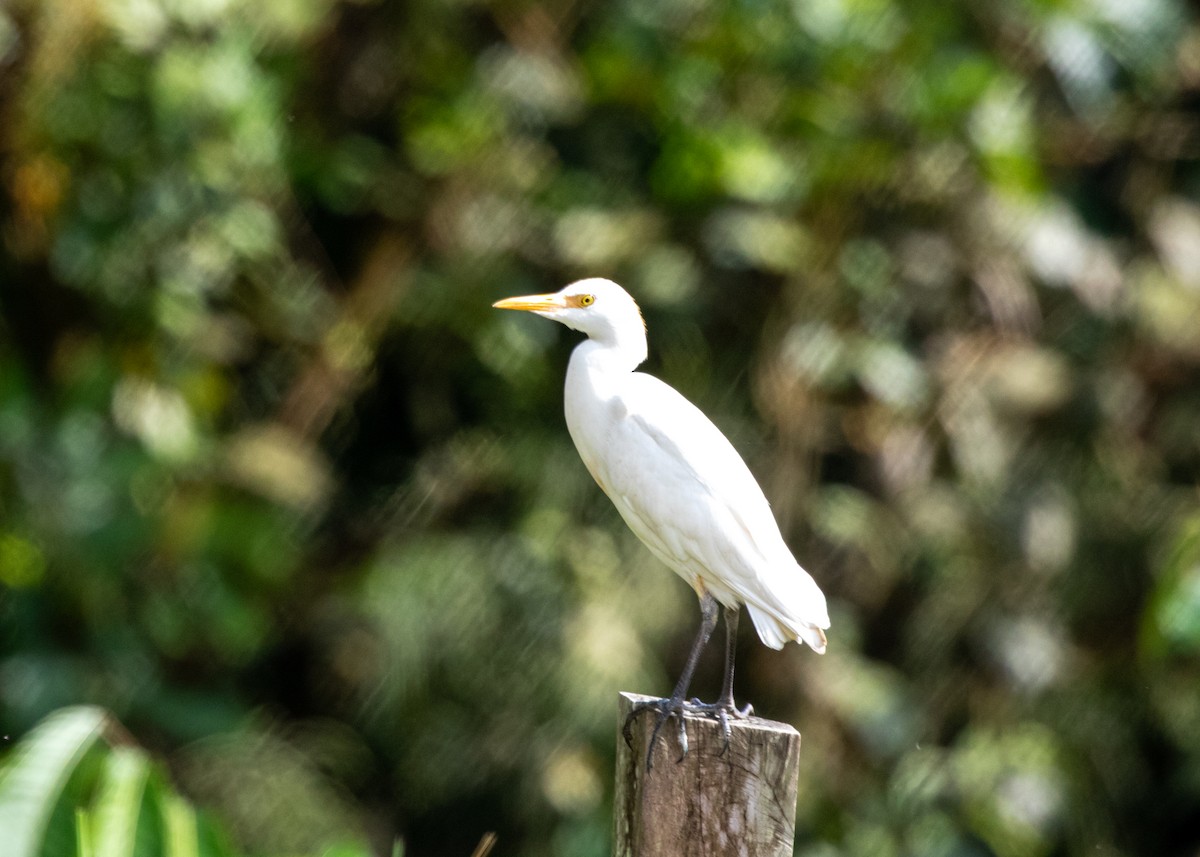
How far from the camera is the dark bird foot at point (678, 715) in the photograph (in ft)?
5.02

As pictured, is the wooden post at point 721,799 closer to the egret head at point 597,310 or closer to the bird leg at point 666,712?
the bird leg at point 666,712

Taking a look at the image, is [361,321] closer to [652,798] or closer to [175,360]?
[175,360]

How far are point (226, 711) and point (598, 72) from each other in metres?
1.84

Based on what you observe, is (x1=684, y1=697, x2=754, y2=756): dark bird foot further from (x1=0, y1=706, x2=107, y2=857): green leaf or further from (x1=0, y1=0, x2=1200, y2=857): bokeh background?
(x1=0, y1=0, x2=1200, y2=857): bokeh background

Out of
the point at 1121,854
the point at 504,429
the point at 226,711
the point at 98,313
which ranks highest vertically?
the point at 98,313

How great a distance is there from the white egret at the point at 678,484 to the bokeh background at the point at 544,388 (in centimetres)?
171

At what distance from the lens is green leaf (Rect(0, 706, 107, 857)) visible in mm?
1412

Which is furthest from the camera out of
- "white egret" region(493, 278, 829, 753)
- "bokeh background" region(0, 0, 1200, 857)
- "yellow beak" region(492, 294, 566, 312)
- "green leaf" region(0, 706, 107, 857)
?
"bokeh background" region(0, 0, 1200, 857)

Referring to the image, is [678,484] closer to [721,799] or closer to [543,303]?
[543,303]

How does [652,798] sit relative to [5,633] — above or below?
above

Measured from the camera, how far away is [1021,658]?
416cm

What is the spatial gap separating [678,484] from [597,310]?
273 mm

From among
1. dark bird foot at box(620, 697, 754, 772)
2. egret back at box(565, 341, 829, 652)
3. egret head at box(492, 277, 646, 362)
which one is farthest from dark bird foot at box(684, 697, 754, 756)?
egret head at box(492, 277, 646, 362)

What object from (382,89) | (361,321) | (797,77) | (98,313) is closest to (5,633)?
(98,313)
